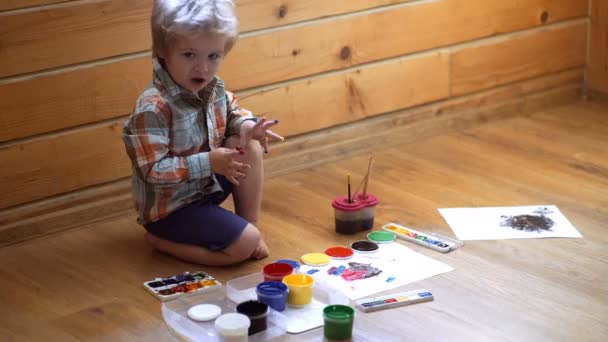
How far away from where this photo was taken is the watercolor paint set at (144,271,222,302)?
78.4 inches

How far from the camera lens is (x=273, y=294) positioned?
186 cm

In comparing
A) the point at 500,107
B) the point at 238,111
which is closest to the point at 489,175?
the point at 500,107

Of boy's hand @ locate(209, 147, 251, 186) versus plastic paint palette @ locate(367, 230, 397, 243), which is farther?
plastic paint palette @ locate(367, 230, 397, 243)

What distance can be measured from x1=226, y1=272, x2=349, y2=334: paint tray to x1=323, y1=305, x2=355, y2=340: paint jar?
0.06m

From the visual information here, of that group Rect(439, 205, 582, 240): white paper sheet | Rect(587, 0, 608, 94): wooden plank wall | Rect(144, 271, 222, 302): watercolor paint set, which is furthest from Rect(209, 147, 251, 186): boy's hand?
Rect(587, 0, 608, 94): wooden plank wall

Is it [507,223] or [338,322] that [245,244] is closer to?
[338,322]

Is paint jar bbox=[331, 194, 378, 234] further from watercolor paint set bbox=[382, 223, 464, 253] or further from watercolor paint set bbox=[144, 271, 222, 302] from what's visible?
watercolor paint set bbox=[144, 271, 222, 302]

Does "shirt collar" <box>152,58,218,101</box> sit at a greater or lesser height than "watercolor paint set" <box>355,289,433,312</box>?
greater

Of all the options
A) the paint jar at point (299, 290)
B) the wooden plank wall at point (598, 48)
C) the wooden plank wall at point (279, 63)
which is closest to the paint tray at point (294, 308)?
the paint jar at point (299, 290)

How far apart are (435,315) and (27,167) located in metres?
1.11

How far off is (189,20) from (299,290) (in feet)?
2.04

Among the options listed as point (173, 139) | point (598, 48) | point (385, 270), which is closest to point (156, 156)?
point (173, 139)

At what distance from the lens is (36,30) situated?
2264 mm

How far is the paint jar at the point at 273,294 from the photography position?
1.86 metres
